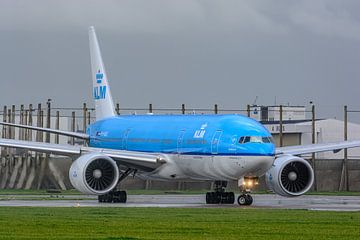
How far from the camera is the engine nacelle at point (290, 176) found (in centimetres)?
5034

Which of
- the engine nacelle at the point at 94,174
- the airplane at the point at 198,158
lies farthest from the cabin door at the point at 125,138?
the engine nacelle at the point at 94,174

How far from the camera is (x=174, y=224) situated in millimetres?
32562

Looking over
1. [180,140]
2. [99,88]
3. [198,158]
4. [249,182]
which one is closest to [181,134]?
[180,140]

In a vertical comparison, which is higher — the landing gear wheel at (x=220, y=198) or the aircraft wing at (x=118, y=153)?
the aircraft wing at (x=118, y=153)

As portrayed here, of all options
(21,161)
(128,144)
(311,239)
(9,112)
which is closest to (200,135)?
(128,144)

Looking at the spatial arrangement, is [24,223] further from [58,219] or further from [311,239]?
[311,239]

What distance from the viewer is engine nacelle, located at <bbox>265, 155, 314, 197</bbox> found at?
5034 cm

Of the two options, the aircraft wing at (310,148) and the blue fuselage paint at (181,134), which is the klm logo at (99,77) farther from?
the aircraft wing at (310,148)

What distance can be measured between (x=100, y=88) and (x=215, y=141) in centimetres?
1634

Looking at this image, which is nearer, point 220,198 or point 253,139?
point 253,139

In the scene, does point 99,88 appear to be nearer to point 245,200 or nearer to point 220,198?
point 220,198

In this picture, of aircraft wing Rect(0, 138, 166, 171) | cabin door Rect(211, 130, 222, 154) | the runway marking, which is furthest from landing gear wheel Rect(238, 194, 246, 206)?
aircraft wing Rect(0, 138, 166, 171)

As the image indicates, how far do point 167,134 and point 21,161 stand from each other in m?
32.5

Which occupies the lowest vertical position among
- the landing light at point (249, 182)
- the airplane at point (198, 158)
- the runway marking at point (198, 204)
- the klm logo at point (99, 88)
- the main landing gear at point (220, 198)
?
the runway marking at point (198, 204)
